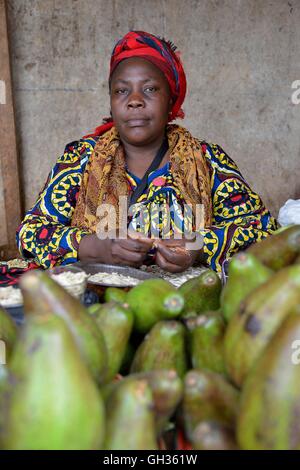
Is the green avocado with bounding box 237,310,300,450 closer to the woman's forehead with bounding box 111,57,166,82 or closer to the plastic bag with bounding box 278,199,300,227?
the woman's forehead with bounding box 111,57,166,82

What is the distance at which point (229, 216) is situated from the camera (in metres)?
2.83

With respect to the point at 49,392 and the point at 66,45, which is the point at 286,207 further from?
the point at 49,392

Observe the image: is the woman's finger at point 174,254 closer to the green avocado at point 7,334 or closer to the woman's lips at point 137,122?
the woman's lips at point 137,122

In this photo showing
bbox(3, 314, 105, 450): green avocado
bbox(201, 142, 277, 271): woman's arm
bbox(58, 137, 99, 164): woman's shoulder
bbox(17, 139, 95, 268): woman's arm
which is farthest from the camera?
bbox(58, 137, 99, 164): woman's shoulder

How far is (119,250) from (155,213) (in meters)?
0.56

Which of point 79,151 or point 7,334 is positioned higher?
point 79,151

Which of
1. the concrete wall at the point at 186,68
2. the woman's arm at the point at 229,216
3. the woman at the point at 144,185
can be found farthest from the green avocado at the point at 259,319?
the concrete wall at the point at 186,68

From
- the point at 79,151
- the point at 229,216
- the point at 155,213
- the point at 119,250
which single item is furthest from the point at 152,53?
the point at 119,250

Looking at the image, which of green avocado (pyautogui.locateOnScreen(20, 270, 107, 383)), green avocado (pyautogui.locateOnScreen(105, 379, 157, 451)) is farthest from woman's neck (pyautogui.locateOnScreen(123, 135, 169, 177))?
green avocado (pyautogui.locateOnScreen(105, 379, 157, 451))

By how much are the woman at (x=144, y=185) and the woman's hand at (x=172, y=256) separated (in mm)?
204

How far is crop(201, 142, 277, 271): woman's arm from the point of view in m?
2.61

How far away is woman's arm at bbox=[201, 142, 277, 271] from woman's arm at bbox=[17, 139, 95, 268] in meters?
0.65

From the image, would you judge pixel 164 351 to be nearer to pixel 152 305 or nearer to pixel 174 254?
pixel 152 305

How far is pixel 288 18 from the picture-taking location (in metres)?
4.50
